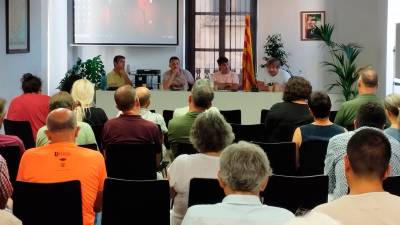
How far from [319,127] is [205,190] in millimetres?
1778

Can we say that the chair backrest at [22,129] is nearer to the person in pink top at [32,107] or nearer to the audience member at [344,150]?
the person in pink top at [32,107]

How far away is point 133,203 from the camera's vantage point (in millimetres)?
3602

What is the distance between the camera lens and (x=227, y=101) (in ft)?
31.1

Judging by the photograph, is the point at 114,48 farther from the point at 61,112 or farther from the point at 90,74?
the point at 61,112

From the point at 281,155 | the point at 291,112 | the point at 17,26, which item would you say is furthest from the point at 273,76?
the point at 281,155

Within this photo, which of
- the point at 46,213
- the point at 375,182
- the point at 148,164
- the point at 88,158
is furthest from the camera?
the point at 148,164

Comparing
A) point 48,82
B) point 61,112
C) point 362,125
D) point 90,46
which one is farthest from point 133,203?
point 90,46

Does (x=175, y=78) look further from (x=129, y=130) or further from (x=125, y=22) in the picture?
(x=129, y=130)

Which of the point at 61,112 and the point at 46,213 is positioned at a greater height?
the point at 61,112

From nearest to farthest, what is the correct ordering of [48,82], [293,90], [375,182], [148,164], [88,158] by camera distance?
[375,182]
[88,158]
[148,164]
[293,90]
[48,82]

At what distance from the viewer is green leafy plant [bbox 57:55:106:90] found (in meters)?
12.2

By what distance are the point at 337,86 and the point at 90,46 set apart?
481 centimetres

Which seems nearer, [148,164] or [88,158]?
[88,158]

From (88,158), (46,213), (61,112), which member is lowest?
(46,213)
